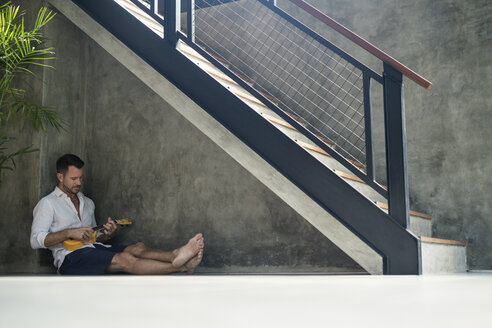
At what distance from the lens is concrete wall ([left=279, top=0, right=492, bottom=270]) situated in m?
4.31

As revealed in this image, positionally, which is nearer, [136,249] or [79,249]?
[79,249]

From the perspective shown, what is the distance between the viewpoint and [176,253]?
12.8ft

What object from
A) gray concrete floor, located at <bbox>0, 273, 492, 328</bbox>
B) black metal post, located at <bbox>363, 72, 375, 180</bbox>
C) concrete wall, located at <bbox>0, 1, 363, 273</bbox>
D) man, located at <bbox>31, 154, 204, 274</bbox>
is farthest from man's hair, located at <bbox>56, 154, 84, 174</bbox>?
gray concrete floor, located at <bbox>0, 273, 492, 328</bbox>

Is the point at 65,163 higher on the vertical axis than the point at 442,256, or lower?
higher

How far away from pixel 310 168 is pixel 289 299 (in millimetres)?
1929

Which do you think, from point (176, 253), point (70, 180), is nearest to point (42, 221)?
point (70, 180)

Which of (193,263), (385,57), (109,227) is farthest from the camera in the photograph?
(109,227)

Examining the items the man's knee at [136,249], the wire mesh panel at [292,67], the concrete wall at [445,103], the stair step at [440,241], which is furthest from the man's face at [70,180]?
the stair step at [440,241]

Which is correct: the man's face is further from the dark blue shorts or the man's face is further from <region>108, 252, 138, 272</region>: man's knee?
<region>108, 252, 138, 272</region>: man's knee

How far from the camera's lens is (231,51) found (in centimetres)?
547

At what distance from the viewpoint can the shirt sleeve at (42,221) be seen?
395 centimetres

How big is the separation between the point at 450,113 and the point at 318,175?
1642 mm

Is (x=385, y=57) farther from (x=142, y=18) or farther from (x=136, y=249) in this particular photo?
(x=136, y=249)

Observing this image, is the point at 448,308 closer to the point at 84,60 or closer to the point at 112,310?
the point at 112,310
